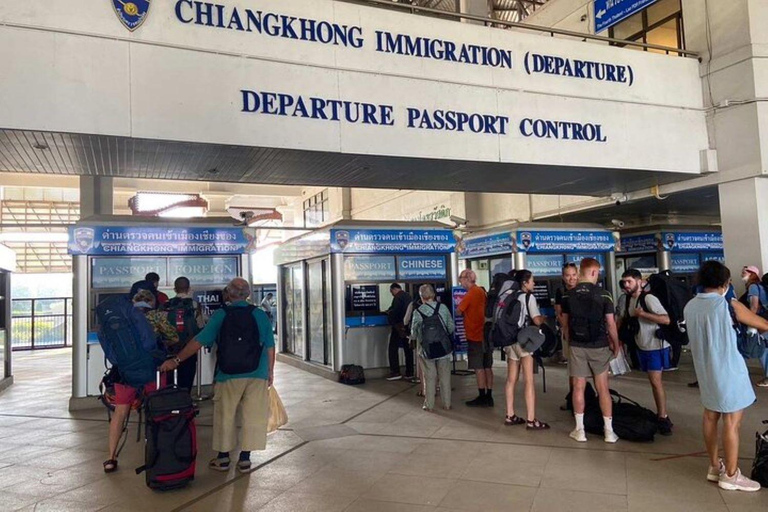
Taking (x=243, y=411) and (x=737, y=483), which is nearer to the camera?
(x=737, y=483)

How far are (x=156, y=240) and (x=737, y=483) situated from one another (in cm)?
705

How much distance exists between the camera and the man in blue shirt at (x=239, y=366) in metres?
4.24

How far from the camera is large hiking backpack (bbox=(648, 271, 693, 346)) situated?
4891 millimetres

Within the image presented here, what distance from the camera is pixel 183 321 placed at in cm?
627

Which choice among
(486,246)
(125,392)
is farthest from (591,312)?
(486,246)

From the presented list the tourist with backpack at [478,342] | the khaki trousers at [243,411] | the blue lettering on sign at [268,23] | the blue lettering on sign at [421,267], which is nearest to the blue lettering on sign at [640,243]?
the blue lettering on sign at [421,267]

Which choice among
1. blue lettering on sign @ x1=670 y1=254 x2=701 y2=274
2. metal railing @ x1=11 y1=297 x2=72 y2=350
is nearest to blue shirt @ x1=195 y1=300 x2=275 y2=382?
blue lettering on sign @ x1=670 y1=254 x2=701 y2=274

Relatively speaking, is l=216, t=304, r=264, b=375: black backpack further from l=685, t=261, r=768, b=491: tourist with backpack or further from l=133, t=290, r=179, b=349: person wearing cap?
l=685, t=261, r=768, b=491: tourist with backpack

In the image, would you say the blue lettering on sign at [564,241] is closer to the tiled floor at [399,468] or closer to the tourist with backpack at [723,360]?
→ the tiled floor at [399,468]

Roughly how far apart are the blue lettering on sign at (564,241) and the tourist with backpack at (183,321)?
19.1 ft

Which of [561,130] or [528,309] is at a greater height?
Result: [561,130]

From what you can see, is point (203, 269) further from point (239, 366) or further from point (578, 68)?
point (578, 68)

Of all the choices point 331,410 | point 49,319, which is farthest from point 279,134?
point 49,319

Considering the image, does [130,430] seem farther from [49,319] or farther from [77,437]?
[49,319]
